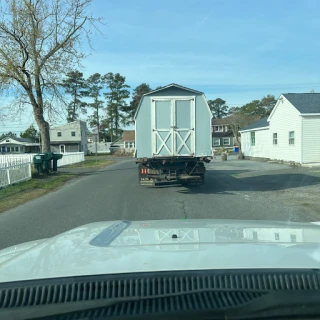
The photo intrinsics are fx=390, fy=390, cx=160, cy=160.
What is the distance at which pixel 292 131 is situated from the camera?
25.7m

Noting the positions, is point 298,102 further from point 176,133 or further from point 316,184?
point 176,133

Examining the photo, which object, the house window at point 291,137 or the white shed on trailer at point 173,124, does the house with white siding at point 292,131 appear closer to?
the house window at point 291,137

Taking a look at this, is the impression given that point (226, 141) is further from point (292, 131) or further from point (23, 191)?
point (23, 191)

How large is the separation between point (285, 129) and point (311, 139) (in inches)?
127

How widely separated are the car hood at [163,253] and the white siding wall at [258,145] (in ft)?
95.4

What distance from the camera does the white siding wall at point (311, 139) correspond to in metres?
23.9

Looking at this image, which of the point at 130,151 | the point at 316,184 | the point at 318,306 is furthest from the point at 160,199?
the point at 130,151

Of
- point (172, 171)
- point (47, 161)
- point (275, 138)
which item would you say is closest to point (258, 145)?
point (275, 138)

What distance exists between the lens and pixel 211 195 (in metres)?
13.1

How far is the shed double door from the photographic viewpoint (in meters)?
14.0

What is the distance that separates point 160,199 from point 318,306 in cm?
1016

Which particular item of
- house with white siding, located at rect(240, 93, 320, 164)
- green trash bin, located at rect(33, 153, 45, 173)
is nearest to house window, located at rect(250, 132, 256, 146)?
house with white siding, located at rect(240, 93, 320, 164)

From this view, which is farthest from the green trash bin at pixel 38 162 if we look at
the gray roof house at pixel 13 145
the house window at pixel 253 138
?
the gray roof house at pixel 13 145

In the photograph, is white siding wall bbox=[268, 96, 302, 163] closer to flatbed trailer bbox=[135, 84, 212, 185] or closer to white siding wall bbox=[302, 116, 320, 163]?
white siding wall bbox=[302, 116, 320, 163]
